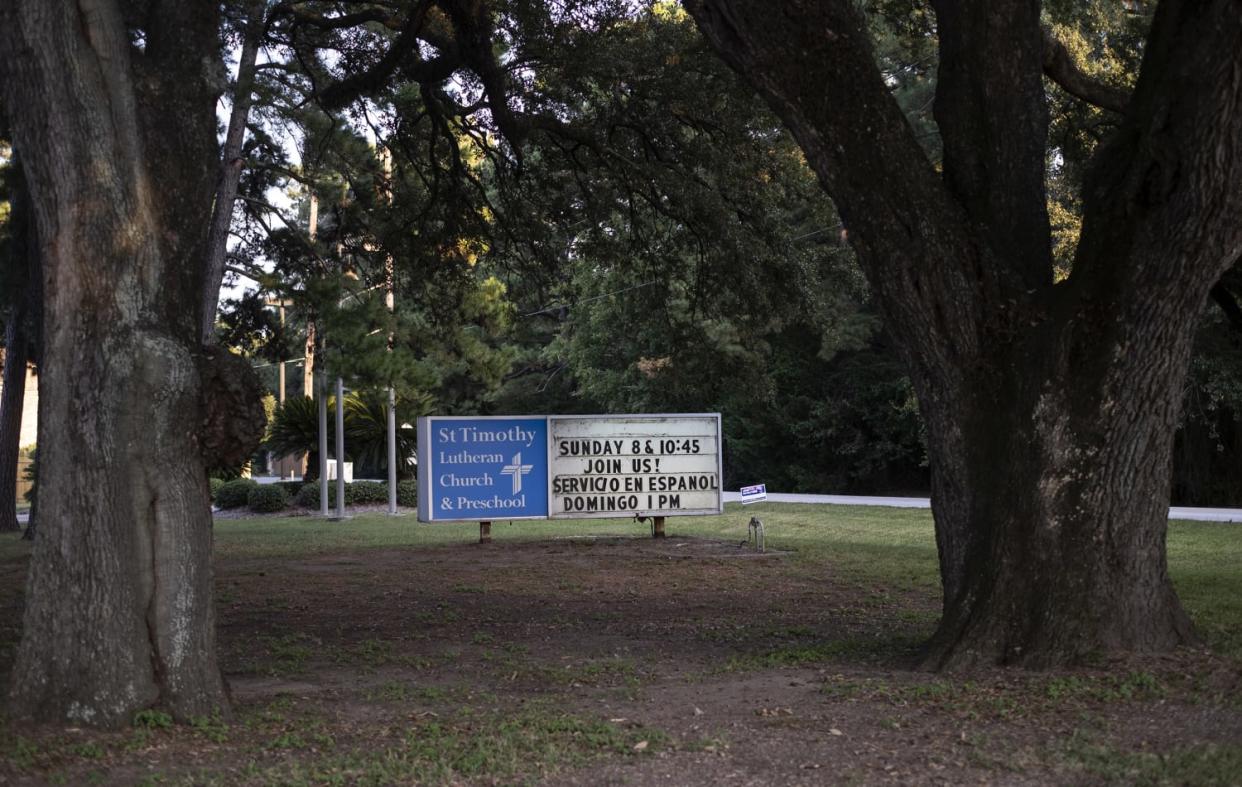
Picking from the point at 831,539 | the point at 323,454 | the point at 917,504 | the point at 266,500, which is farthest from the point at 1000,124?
the point at 266,500

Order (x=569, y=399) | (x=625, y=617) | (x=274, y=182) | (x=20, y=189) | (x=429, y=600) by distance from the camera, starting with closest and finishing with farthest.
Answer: (x=625, y=617), (x=429, y=600), (x=20, y=189), (x=274, y=182), (x=569, y=399)

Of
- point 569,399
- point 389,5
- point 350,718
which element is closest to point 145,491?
point 350,718

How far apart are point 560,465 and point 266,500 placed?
14.7 metres

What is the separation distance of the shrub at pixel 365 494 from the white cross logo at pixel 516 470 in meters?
14.6

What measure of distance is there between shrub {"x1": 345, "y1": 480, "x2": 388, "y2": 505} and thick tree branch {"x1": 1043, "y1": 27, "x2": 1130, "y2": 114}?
26.1 meters

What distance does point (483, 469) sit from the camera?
64.9ft

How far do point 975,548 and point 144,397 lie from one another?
5.05 meters

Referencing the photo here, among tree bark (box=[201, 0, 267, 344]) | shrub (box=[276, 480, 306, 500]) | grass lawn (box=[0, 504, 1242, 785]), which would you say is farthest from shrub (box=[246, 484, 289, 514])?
grass lawn (box=[0, 504, 1242, 785])

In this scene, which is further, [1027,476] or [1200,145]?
[1027,476]

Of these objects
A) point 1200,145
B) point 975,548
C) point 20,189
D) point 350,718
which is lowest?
point 350,718

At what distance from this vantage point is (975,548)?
7.98 m

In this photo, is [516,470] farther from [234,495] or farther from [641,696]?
[234,495]

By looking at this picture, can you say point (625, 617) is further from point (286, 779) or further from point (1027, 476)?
point (286, 779)

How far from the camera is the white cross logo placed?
65.0 feet
